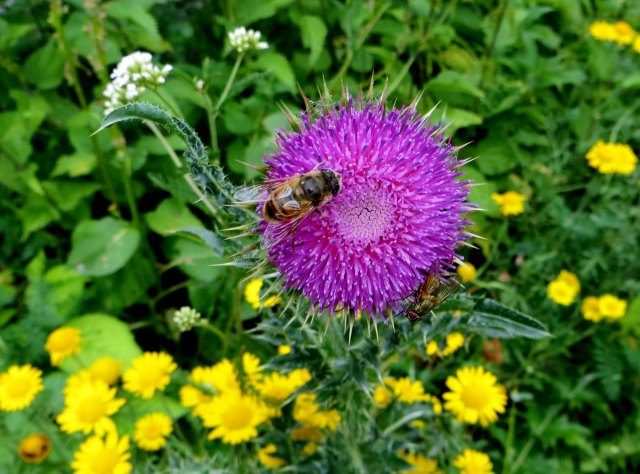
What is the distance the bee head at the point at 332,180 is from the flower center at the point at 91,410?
1.68 m

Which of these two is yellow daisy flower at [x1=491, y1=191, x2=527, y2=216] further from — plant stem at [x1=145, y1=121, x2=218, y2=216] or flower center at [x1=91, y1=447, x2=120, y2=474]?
flower center at [x1=91, y1=447, x2=120, y2=474]

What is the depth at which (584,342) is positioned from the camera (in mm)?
3828

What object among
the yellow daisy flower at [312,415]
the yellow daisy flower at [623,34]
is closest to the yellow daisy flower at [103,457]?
the yellow daisy flower at [312,415]

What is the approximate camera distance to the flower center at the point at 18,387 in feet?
9.09

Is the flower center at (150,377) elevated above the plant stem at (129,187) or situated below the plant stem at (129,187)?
below

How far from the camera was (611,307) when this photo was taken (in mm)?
3479

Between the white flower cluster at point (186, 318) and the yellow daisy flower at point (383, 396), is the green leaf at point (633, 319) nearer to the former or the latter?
the yellow daisy flower at point (383, 396)

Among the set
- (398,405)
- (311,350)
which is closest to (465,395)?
(398,405)

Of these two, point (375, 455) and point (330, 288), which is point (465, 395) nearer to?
point (375, 455)

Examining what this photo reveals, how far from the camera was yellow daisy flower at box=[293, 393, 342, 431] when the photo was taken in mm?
2838

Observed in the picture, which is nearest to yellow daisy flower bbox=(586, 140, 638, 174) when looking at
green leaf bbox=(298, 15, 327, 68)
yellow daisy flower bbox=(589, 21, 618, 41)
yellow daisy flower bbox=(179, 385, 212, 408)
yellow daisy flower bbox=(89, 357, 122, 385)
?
yellow daisy flower bbox=(589, 21, 618, 41)

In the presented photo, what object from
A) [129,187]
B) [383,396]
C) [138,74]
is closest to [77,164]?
[129,187]

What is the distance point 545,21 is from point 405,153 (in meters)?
3.99

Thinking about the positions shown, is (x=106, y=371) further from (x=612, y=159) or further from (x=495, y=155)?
(x=612, y=159)
